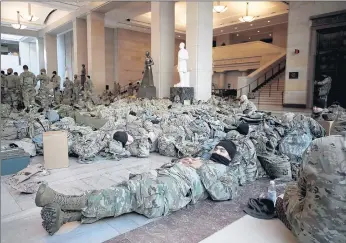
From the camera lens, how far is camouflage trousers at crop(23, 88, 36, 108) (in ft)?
31.6

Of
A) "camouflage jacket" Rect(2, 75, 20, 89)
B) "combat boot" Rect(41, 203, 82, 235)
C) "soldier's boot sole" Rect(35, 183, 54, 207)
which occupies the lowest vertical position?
"combat boot" Rect(41, 203, 82, 235)

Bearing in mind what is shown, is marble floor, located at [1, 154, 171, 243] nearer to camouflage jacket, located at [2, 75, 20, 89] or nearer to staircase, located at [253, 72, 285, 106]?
camouflage jacket, located at [2, 75, 20, 89]

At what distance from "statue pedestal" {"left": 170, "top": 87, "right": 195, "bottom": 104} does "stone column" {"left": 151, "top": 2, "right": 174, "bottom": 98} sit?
6.82 ft

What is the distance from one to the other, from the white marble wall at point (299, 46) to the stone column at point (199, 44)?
184 inches

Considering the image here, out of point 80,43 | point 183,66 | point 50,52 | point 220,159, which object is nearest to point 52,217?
point 220,159

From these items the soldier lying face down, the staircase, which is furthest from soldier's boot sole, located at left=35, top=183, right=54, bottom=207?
the staircase

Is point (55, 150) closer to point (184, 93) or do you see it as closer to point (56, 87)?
point (184, 93)

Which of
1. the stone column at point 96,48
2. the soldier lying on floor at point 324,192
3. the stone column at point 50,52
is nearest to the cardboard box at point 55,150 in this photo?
the soldier lying on floor at point 324,192

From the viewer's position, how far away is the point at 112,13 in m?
16.5

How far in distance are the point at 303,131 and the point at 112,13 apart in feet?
51.6

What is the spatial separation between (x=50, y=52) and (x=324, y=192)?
75.5 ft

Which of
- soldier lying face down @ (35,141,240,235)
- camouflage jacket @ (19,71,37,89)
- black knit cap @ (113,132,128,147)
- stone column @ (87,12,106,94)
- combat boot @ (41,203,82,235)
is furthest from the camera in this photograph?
stone column @ (87,12,106,94)

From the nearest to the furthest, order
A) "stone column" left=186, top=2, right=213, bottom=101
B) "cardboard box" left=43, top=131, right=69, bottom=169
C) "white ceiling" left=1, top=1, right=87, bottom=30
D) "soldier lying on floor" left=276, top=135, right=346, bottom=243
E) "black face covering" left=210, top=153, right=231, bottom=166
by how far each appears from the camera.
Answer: "soldier lying on floor" left=276, top=135, right=346, bottom=243, "black face covering" left=210, top=153, right=231, bottom=166, "cardboard box" left=43, top=131, right=69, bottom=169, "stone column" left=186, top=2, right=213, bottom=101, "white ceiling" left=1, top=1, right=87, bottom=30

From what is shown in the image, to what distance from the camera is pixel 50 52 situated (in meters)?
20.9
